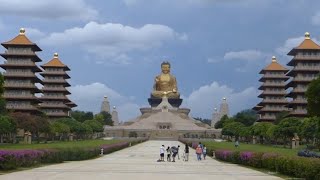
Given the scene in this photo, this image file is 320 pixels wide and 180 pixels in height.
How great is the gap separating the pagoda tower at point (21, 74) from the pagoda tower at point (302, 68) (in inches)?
1774

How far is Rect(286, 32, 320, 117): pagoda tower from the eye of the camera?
104m

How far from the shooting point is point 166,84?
163m

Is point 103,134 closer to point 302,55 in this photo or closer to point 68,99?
point 68,99

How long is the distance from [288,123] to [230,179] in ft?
167

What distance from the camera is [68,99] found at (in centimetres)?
11638

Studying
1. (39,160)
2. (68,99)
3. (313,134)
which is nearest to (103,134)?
(68,99)

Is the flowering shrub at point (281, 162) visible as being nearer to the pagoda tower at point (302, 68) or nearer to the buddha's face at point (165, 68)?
the pagoda tower at point (302, 68)

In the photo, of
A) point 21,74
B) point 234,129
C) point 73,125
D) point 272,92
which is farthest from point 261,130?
point 21,74

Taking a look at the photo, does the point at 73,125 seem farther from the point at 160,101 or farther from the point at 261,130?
the point at 160,101

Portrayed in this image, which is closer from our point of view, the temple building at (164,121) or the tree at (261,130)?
the tree at (261,130)

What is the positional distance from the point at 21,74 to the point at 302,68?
49.2 m

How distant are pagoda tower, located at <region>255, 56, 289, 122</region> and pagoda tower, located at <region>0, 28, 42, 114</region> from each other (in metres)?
44.4

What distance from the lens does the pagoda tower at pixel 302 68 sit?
104m

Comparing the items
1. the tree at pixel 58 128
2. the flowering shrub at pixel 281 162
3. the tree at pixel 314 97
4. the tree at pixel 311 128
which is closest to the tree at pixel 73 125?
the tree at pixel 58 128
